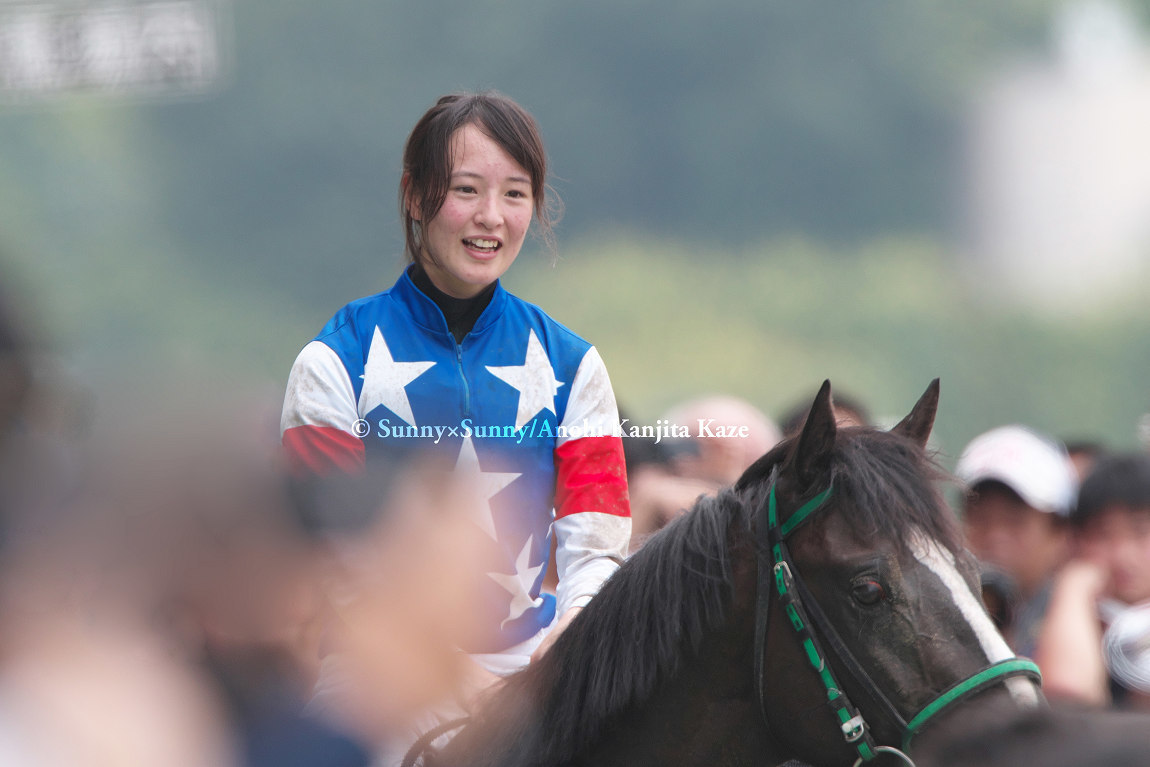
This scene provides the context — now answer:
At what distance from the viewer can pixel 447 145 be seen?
1996mm

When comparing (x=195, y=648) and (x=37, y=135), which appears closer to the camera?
(x=195, y=648)

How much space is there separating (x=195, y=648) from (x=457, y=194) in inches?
45.8

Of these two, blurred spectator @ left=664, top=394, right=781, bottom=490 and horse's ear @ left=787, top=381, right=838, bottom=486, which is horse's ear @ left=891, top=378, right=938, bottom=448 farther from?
blurred spectator @ left=664, top=394, right=781, bottom=490

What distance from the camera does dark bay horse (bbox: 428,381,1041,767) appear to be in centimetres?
152

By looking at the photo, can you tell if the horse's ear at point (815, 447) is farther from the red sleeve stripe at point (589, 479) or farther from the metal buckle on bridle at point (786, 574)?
the red sleeve stripe at point (589, 479)

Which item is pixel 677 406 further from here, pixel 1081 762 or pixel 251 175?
pixel 1081 762

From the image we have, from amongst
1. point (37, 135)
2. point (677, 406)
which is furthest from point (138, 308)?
point (677, 406)

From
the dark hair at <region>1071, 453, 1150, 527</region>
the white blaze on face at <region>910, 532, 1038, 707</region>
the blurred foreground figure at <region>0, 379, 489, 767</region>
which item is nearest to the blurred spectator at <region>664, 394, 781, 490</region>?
the dark hair at <region>1071, 453, 1150, 527</region>

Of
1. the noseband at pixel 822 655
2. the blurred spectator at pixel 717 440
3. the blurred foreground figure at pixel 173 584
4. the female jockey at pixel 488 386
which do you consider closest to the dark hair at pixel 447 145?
the female jockey at pixel 488 386

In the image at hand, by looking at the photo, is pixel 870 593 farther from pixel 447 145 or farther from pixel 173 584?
pixel 447 145

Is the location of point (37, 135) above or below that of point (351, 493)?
above

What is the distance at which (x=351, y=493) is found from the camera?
3.68 ft

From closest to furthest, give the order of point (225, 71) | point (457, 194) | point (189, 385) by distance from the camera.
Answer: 1. point (189, 385)
2. point (457, 194)
3. point (225, 71)

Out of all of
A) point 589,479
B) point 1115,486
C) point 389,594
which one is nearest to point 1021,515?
point 1115,486
